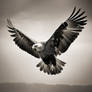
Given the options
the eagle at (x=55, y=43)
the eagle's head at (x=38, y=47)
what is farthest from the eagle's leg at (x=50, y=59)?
the eagle's head at (x=38, y=47)

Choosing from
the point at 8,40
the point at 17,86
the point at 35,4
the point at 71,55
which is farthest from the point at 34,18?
the point at 17,86

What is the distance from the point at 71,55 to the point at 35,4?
638mm

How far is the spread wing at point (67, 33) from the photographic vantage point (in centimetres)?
211

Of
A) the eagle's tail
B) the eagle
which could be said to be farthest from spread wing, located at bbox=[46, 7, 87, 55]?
the eagle's tail

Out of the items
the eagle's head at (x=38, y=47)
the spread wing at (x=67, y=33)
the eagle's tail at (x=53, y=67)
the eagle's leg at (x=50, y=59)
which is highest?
the spread wing at (x=67, y=33)

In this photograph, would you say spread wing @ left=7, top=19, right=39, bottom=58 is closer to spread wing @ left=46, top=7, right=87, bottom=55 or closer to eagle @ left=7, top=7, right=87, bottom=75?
eagle @ left=7, top=7, right=87, bottom=75

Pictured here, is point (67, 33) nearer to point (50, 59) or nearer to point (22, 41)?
point (50, 59)

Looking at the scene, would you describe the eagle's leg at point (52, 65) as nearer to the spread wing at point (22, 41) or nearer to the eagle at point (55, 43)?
the eagle at point (55, 43)

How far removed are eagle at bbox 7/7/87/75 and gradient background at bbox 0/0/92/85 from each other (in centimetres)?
5

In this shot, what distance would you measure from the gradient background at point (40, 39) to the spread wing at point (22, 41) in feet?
0.16

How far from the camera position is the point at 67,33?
6.95ft

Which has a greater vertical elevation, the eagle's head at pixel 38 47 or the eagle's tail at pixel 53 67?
the eagle's head at pixel 38 47

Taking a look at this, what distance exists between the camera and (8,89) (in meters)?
2.33

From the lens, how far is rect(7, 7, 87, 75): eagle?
2.12 metres
